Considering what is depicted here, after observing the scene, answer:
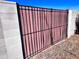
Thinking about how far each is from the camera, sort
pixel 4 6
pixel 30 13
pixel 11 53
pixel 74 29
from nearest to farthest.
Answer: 1. pixel 4 6
2. pixel 11 53
3. pixel 30 13
4. pixel 74 29

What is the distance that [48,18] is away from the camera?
191 inches

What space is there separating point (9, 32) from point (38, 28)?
1.74 meters

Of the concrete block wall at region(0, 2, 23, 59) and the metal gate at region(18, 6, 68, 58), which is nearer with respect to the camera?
the concrete block wall at region(0, 2, 23, 59)

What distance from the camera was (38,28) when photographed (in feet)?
13.7

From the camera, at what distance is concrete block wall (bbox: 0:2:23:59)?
2.52 metres

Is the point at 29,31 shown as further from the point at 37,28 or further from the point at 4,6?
the point at 4,6

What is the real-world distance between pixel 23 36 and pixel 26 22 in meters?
0.58

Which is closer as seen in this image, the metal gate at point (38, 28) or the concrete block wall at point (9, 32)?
the concrete block wall at point (9, 32)

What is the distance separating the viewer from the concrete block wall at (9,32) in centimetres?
252

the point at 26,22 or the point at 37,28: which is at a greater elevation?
the point at 26,22

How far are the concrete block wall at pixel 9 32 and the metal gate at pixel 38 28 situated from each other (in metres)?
0.40

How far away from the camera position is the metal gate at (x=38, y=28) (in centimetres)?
348

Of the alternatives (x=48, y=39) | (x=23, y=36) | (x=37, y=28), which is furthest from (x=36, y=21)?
(x=48, y=39)

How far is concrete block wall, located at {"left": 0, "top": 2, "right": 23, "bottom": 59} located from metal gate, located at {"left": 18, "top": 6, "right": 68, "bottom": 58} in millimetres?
403
